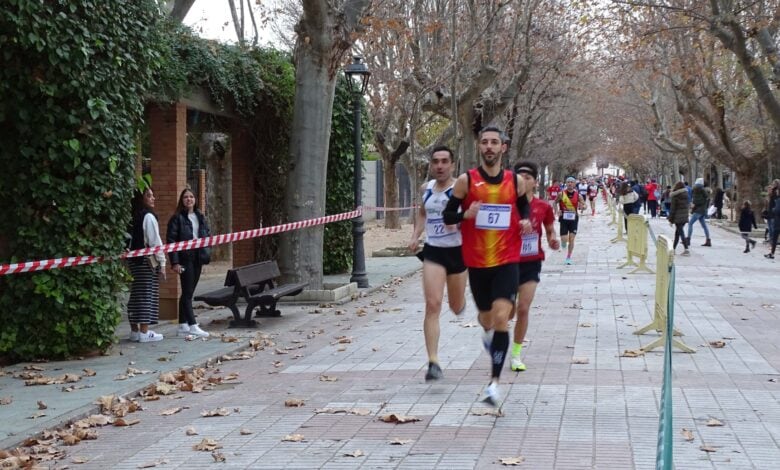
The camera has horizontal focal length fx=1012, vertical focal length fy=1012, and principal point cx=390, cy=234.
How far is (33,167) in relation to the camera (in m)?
9.24

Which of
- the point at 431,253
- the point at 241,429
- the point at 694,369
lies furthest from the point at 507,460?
the point at 694,369

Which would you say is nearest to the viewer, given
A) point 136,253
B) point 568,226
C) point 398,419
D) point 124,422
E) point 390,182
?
point 398,419

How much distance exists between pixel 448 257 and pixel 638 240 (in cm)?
1166

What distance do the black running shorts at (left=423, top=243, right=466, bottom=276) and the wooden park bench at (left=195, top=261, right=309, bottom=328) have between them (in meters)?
4.19

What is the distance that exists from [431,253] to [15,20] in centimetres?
397

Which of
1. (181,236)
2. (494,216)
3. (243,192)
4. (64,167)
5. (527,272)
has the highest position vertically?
(64,167)

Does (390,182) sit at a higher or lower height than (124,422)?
higher

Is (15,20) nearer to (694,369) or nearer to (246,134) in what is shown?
(694,369)

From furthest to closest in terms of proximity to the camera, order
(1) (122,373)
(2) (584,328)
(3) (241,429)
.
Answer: (2) (584,328) → (1) (122,373) → (3) (241,429)

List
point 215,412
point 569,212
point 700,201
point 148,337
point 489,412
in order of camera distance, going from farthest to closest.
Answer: point 700,201
point 569,212
point 148,337
point 215,412
point 489,412

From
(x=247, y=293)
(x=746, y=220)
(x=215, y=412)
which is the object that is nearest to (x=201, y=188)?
(x=746, y=220)

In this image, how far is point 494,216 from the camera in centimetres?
734

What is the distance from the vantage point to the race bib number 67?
7332 mm

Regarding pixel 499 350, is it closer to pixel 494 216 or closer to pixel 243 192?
pixel 494 216
